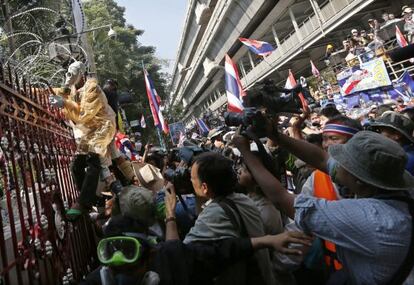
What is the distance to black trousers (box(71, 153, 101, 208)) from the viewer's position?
3.24 metres

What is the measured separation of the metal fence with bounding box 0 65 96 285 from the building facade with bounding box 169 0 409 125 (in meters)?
5.04

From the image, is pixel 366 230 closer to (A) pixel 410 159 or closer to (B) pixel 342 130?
(B) pixel 342 130

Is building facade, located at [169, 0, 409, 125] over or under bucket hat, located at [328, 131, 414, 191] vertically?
over

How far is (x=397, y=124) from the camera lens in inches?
115

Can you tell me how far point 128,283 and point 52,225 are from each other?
120 centimetres

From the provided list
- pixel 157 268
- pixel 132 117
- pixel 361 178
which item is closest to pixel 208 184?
pixel 157 268

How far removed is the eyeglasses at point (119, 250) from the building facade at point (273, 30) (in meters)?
6.18

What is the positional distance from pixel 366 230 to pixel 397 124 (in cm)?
183

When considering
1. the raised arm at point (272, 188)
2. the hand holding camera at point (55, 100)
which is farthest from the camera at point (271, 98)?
the hand holding camera at point (55, 100)

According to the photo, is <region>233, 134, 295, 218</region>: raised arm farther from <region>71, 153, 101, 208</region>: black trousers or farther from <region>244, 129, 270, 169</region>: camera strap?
<region>71, 153, 101, 208</region>: black trousers

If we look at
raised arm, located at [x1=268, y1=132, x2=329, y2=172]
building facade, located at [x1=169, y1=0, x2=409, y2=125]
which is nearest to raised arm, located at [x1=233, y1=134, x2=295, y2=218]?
raised arm, located at [x1=268, y1=132, x2=329, y2=172]

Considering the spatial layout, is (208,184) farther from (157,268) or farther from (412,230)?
(412,230)

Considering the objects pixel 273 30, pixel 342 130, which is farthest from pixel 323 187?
pixel 273 30

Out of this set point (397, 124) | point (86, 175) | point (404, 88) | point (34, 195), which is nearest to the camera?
point (34, 195)
